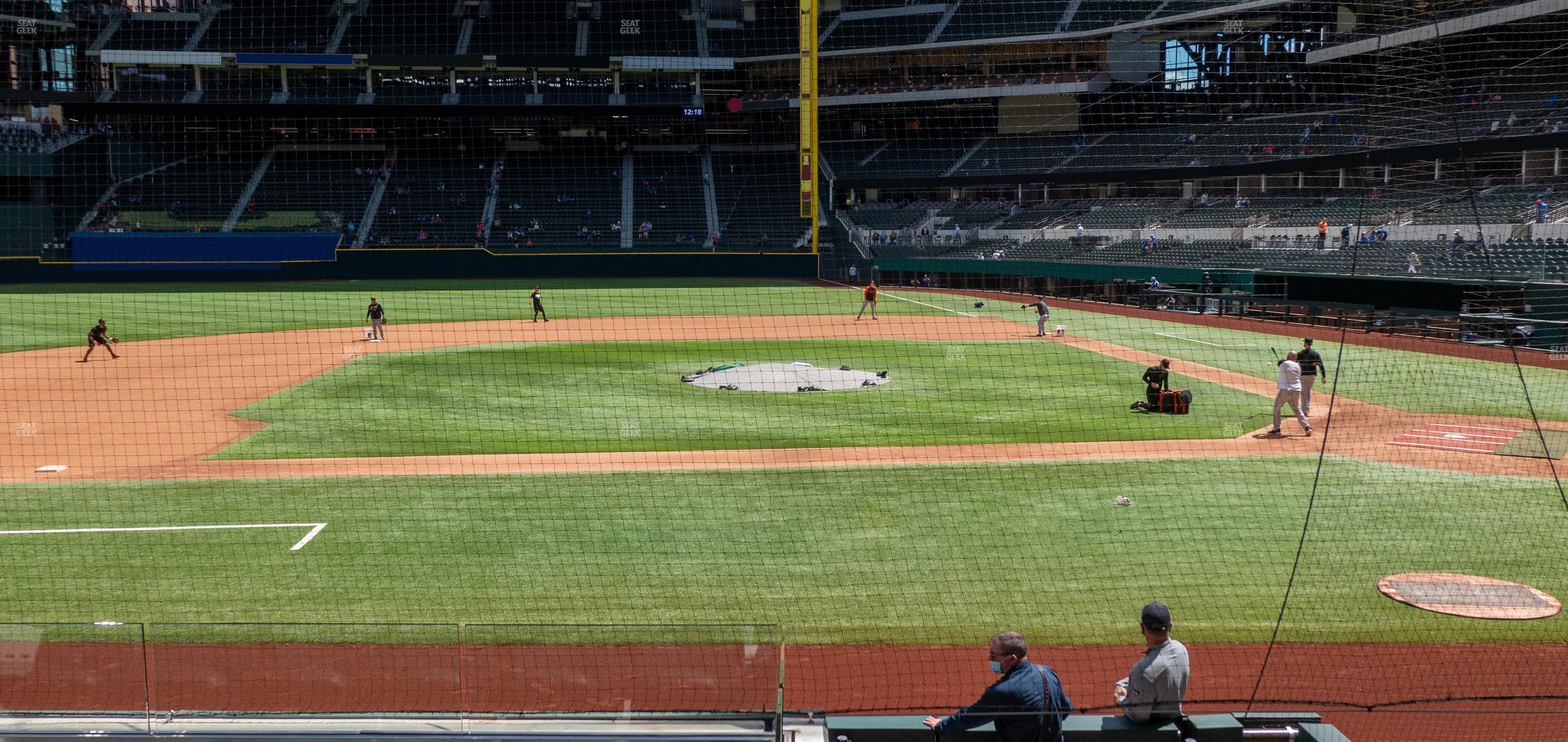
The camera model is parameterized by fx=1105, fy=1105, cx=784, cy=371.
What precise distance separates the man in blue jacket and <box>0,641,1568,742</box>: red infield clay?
0.90 m

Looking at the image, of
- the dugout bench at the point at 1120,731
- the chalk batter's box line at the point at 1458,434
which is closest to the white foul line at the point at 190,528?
the dugout bench at the point at 1120,731

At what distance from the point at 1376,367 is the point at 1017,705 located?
2273cm

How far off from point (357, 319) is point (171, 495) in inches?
920

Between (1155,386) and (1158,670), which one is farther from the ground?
(1155,386)

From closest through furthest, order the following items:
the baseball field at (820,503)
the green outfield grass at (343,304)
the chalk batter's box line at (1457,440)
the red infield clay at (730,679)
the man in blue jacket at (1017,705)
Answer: the man in blue jacket at (1017,705)
the red infield clay at (730,679)
the baseball field at (820,503)
the chalk batter's box line at (1457,440)
the green outfield grass at (343,304)

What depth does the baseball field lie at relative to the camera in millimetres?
8844

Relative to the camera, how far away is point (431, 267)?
50344 mm

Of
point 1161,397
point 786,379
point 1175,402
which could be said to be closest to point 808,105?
point 786,379

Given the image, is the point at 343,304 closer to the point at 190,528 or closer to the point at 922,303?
the point at 922,303

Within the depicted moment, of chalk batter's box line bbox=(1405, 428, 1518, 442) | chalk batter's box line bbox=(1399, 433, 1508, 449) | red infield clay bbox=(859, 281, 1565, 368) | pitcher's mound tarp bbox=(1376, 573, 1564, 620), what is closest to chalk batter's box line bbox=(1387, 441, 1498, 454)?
chalk batter's box line bbox=(1399, 433, 1508, 449)

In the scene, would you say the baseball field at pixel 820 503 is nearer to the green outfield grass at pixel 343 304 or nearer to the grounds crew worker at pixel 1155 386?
the grounds crew worker at pixel 1155 386

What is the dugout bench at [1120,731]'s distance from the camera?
17.4 ft

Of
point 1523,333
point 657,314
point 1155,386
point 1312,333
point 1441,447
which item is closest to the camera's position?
point 1441,447

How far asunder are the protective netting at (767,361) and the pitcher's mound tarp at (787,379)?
0.70 metres
